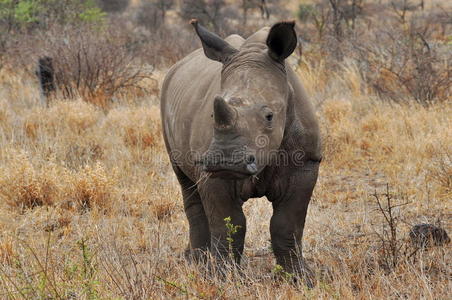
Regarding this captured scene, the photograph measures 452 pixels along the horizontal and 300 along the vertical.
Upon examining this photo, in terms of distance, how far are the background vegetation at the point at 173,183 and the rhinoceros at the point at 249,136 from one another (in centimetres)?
35

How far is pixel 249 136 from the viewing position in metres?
3.00

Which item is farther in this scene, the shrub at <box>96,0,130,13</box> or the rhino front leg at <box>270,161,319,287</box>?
the shrub at <box>96,0,130,13</box>

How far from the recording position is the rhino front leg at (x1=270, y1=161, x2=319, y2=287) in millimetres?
3723

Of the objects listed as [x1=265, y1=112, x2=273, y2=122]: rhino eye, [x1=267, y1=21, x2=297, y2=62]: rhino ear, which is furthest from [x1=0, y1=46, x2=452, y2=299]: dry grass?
[x1=267, y1=21, x2=297, y2=62]: rhino ear

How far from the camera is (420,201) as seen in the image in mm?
5750

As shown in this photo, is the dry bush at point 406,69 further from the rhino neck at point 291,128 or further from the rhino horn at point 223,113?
the rhino horn at point 223,113

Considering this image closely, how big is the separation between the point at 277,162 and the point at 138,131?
4693 mm

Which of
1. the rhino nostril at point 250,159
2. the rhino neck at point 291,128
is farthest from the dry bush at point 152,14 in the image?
the rhino nostril at point 250,159

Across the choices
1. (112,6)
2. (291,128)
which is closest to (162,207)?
(291,128)

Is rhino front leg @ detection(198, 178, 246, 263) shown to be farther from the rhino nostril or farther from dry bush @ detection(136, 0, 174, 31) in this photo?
dry bush @ detection(136, 0, 174, 31)

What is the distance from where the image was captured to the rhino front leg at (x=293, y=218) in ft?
12.2

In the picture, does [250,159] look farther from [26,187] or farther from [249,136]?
[26,187]

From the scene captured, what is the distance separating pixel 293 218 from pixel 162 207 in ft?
7.48

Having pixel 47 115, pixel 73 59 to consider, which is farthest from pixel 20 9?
pixel 47 115
